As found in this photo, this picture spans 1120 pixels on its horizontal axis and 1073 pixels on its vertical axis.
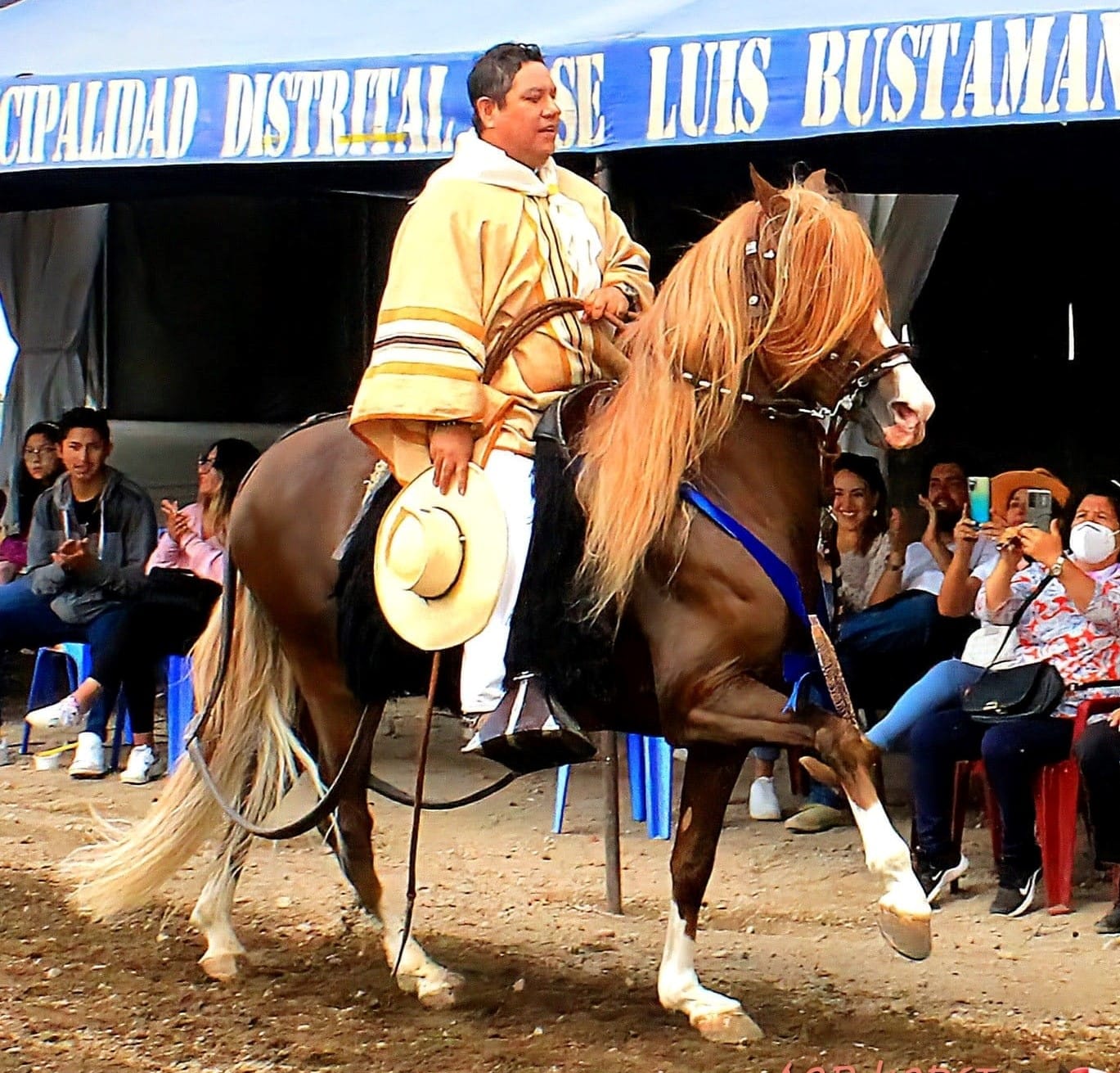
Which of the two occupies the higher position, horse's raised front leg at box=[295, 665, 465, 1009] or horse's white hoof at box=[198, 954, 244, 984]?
horse's raised front leg at box=[295, 665, 465, 1009]

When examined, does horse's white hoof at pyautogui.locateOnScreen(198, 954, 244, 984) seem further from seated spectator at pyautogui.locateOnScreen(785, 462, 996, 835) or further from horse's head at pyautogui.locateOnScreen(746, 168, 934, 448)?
seated spectator at pyautogui.locateOnScreen(785, 462, 996, 835)

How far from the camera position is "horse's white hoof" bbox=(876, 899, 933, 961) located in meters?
3.64

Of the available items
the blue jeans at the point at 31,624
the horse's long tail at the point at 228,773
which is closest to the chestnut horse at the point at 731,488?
the horse's long tail at the point at 228,773

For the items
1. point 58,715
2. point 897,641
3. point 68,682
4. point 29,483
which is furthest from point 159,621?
point 897,641

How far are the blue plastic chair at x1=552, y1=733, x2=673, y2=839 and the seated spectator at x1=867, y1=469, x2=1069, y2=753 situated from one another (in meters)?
0.83

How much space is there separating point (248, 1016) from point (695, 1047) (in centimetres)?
110

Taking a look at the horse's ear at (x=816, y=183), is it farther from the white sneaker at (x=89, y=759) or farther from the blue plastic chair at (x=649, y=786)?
the white sneaker at (x=89, y=759)

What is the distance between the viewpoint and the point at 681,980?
4.31 metres

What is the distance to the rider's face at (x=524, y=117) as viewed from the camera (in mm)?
4211

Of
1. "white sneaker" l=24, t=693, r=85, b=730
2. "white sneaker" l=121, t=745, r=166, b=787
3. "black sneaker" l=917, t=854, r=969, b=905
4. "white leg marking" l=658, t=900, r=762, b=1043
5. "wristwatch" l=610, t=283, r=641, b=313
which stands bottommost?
"white leg marking" l=658, t=900, r=762, b=1043

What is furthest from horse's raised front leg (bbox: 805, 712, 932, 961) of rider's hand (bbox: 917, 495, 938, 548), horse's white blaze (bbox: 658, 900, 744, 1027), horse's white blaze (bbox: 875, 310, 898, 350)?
rider's hand (bbox: 917, 495, 938, 548)

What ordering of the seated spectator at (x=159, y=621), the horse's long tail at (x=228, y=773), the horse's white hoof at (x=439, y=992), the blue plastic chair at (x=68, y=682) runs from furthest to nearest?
1. the blue plastic chair at (x=68, y=682)
2. the seated spectator at (x=159, y=621)
3. the horse's long tail at (x=228, y=773)
4. the horse's white hoof at (x=439, y=992)

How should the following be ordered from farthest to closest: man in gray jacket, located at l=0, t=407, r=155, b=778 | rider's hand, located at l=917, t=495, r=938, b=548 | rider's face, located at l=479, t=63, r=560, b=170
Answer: man in gray jacket, located at l=0, t=407, r=155, b=778 < rider's hand, located at l=917, t=495, r=938, b=548 < rider's face, located at l=479, t=63, r=560, b=170

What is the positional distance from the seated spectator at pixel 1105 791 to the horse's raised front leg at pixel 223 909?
91.8 inches
